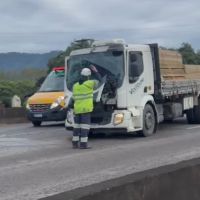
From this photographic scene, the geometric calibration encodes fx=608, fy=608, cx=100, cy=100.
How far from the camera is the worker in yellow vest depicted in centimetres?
1407

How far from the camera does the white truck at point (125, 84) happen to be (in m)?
15.8

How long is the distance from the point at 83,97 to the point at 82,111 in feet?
1.26

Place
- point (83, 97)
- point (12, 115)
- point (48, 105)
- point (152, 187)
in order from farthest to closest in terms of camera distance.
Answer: point (12, 115) < point (48, 105) < point (83, 97) < point (152, 187)

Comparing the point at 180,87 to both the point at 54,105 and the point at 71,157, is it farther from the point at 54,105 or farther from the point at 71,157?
the point at 71,157

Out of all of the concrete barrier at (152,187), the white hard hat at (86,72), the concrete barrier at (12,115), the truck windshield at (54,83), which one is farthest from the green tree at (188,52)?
the concrete barrier at (152,187)

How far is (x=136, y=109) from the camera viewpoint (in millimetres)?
16203

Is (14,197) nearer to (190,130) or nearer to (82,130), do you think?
(82,130)

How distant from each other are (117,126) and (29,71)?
6739 centimetres

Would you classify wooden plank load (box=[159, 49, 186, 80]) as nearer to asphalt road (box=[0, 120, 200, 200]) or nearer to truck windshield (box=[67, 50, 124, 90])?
asphalt road (box=[0, 120, 200, 200])

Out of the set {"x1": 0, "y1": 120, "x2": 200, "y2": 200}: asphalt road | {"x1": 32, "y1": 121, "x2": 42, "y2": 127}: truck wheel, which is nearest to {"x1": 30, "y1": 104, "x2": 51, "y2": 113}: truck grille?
{"x1": 32, "y1": 121, "x2": 42, "y2": 127}: truck wheel

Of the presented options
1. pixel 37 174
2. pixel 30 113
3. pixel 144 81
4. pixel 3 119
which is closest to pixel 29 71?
pixel 3 119

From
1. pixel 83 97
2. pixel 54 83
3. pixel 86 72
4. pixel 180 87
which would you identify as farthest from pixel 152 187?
pixel 54 83

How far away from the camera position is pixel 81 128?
1417 centimetres

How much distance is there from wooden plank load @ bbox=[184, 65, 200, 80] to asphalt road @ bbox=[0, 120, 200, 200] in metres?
2.16
